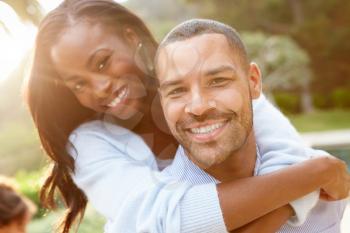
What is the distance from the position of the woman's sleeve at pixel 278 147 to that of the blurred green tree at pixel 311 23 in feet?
64.5

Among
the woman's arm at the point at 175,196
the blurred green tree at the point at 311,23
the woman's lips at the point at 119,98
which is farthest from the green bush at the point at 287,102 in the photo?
the woman's arm at the point at 175,196

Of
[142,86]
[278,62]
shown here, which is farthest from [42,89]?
[278,62]

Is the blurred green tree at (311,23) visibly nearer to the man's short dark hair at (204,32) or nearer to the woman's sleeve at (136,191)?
the woman's sleeve at (136,191)

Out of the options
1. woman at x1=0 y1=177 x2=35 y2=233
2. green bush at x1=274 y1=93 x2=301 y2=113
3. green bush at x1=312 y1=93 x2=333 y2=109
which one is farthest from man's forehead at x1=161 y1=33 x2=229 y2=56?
green bush at x1=312 y1=93 x2=333 y2=109

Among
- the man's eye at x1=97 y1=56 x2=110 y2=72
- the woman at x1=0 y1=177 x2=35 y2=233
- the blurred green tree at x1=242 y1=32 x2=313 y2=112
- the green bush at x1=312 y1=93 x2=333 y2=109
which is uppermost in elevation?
the man's eye at x1=97 y1=56 x2=110 y2=72

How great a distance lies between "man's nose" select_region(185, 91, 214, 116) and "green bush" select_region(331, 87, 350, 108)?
21.3 m

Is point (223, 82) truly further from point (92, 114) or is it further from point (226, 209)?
point (92, 114)

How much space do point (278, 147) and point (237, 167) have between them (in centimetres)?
16

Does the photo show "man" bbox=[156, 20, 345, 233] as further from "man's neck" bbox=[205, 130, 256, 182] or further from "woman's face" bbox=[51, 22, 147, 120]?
"woman's face" bbox=[51, 22, 147, 120]

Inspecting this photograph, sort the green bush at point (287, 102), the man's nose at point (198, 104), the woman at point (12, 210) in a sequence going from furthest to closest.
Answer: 1. the green bush at point (287, 102)
2. the woman at point (12, 210)
3. the man's nose at point (198, 104)

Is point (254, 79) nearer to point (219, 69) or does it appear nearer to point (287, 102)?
point (219, 69)

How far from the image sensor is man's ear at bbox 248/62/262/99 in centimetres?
155

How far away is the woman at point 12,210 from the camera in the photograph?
2775 millimetres

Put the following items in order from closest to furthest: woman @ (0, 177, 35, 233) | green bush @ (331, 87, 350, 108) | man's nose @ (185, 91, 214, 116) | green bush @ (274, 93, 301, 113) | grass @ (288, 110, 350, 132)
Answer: man's nose @ (185, 91, 214, 116)
woman @ (0, 177, 35, 233)
grass @ (288, 110, 350, 132)
green bush @ (331, 87, 350, 108)
green bush @ (274, 93, 301, 113)
